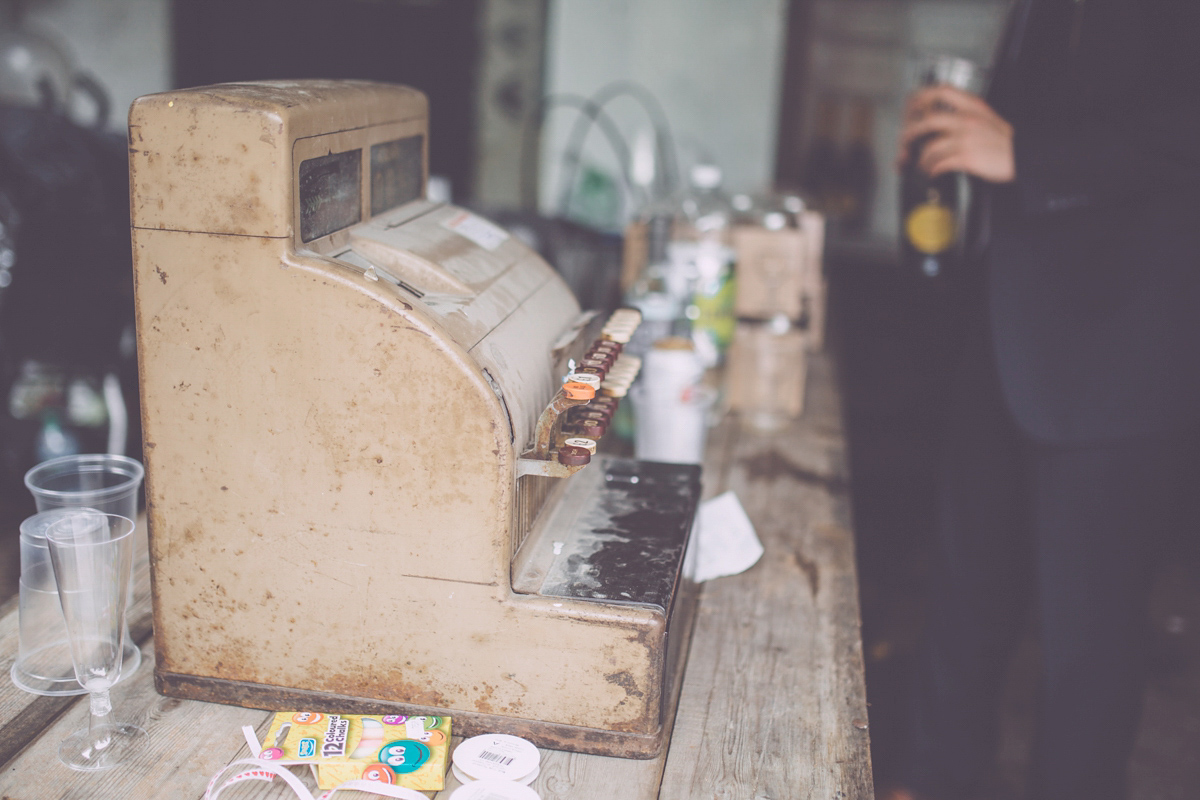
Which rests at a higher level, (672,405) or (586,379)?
(586,379)

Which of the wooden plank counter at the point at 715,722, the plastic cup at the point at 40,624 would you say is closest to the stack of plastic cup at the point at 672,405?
the wooden plank counter at the point at 715,722

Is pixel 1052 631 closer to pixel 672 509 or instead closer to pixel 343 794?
pixel 672 509

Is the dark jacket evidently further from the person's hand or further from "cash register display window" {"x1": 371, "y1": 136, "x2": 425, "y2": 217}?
"cash register display window" {"x1": 371, "y1": 136, "x2": 425, "y2": 217}

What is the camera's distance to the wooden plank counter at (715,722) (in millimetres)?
886

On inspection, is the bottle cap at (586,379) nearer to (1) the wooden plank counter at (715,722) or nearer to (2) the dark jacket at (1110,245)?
(1) the wooden plank counter at (715,722)

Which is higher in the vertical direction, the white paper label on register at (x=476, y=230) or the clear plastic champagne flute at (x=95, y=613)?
the white paper label on register at (x=476, y=230)

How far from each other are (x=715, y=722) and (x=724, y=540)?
1.40ft

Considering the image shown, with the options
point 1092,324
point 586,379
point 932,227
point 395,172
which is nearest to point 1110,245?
point 1092,324

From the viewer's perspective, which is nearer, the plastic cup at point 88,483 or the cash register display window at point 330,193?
the cash register display window at point 330,193

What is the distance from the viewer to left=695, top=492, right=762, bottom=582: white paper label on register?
4.42 ft

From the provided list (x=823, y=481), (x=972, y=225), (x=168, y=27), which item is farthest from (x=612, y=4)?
(x=823, y=481)

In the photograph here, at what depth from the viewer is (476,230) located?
119cm

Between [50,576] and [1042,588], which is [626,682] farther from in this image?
[1042,588]

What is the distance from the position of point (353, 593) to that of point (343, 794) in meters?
0.18
